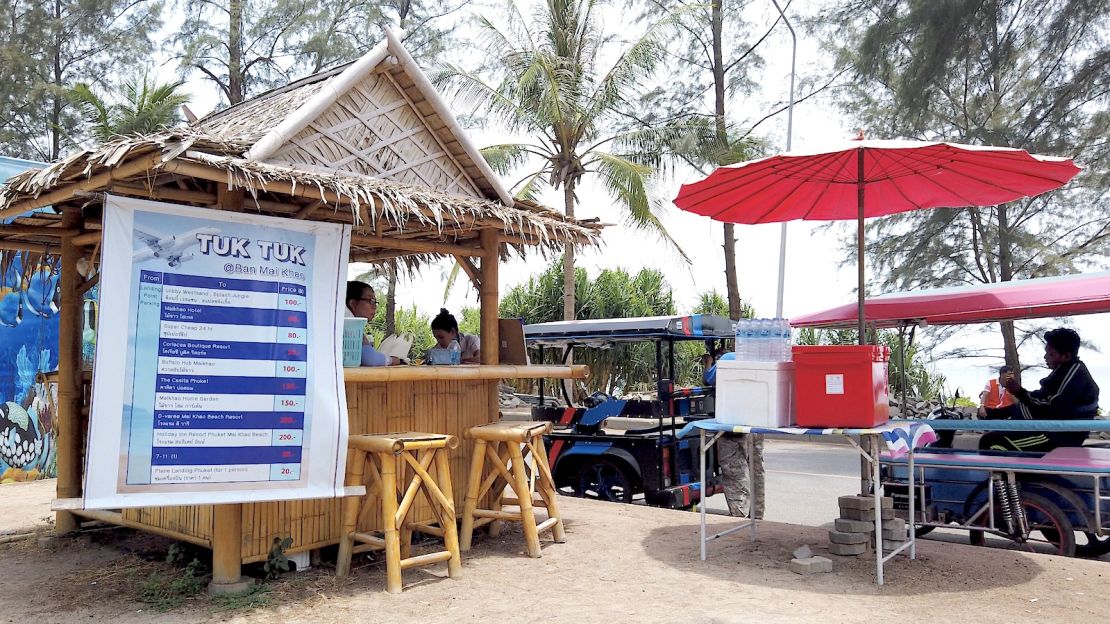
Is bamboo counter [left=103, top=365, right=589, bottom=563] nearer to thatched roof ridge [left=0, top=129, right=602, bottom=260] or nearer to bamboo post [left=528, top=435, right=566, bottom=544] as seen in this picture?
bamboo post [left=528, top=435, right=566, bottom=544]

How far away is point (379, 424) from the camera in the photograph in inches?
246

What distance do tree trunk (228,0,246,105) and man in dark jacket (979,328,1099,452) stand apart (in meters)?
20.2

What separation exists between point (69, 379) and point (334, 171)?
2963mm

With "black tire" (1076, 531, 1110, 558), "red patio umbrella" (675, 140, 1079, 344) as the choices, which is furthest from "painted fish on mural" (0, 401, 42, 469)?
"black tire" (1076, 531, 1110, 558)

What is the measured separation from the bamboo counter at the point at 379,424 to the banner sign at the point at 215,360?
1.48ft

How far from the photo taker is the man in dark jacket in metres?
7.29

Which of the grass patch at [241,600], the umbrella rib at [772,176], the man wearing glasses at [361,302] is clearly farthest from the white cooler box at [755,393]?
the grass patch at [241,600]

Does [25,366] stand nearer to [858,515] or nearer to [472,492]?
[472,492]

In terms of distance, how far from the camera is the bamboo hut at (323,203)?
5133mm

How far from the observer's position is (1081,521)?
6.77 m

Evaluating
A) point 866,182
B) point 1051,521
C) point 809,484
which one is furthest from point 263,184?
point 809,484

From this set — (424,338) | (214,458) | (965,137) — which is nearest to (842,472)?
(965,137)

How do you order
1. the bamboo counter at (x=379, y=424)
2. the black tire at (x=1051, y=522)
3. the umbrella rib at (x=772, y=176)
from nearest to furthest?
the bamboo counter at (x=379, y=424)
the umbrella rib at (x=772, y=176)
the black tire at (x=1051, y=522)

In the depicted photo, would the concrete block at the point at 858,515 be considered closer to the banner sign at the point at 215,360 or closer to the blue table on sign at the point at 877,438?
the blue table on sign at the point at 877,438
